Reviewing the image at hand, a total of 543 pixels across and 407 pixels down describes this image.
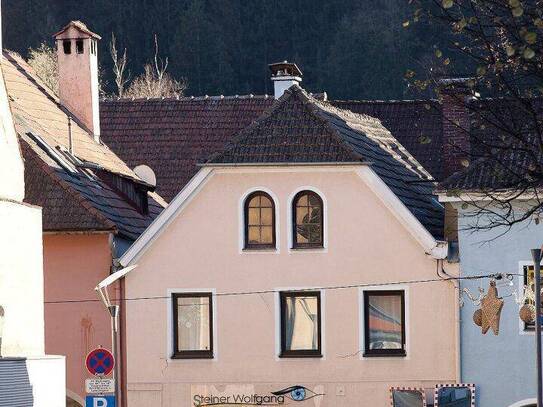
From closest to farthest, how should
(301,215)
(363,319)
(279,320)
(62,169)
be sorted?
(363,319), (279,320), (301,215), (62,169)

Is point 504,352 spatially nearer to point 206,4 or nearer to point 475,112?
point 475,112

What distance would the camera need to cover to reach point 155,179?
49469mm

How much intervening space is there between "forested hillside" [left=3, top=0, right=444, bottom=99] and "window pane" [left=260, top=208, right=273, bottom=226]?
48200mm

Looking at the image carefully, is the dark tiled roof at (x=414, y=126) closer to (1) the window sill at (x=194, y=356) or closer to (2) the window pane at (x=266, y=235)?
(2) the window pane at (x=266, y=235)

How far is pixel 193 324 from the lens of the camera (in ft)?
132

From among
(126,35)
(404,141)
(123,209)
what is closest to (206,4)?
(126,35)

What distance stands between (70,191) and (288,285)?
15.6 feet

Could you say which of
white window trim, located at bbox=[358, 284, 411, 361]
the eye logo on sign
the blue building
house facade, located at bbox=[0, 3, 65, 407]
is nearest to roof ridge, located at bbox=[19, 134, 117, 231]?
the eye logo on sign

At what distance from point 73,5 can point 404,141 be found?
57.4m

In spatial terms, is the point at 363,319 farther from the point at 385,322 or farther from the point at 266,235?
the point at 266,235

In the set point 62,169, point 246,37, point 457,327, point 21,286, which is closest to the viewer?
point 21,286

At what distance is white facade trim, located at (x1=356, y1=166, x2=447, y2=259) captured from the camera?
39062 millimetres

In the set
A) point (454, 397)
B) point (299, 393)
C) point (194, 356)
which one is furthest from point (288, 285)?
point (454, 397)

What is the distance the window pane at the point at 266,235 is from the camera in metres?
40.1
